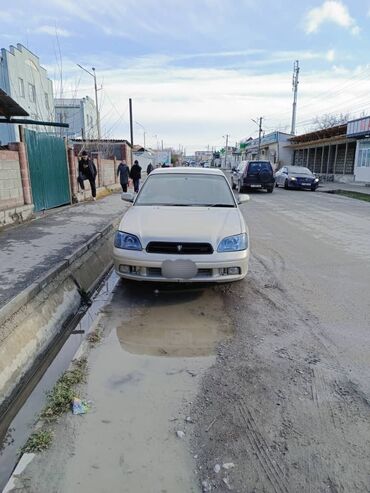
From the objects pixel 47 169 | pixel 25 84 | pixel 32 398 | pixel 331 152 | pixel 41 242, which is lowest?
pixel 32 398

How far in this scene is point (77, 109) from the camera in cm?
4384

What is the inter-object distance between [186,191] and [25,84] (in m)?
29.9

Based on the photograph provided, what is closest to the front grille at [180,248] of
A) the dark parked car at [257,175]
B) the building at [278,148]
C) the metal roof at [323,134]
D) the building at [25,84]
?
the dark parked car at [257,175]

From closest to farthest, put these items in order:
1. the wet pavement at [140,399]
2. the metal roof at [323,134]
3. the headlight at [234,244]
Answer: the wet pavement at [140,399], the headlight at [234,244], the metal roof at [323,134]

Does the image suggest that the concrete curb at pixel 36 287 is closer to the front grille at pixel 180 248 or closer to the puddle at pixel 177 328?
the puddle at pixel 177 328

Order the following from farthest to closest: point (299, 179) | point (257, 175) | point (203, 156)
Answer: point (203, 156)
point (299, 179)
point (257, 175)

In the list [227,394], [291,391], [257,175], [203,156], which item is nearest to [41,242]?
[227,394]

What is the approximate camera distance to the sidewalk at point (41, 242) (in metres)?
5.20

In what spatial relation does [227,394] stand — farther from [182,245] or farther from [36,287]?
[36,287]

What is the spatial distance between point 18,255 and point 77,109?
41745 millimetres

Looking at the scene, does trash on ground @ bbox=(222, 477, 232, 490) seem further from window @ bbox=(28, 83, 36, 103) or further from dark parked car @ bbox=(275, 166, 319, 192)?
window @ bbox=(28, 83, 36, 103)

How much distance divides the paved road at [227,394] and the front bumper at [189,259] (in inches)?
16.0

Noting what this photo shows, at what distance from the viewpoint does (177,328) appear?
4.21m

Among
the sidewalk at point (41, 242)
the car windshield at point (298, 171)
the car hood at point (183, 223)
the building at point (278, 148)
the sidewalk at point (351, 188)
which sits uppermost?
the building at point (278, 148)
